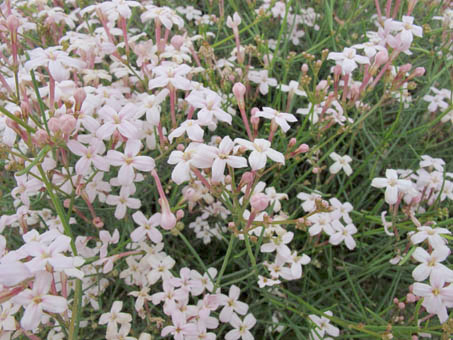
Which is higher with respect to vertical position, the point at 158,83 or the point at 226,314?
the point at 158,83

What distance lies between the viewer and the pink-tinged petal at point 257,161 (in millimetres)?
1062

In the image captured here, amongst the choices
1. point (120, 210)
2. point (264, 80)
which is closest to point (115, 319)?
point (120, 210)

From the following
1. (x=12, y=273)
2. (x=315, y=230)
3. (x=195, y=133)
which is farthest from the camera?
→ (x=315, y=230)

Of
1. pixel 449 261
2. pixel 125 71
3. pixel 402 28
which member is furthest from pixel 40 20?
pixel 449 261

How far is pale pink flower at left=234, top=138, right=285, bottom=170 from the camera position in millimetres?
1068

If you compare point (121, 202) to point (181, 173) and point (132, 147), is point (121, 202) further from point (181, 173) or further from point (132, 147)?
point (181, 173)

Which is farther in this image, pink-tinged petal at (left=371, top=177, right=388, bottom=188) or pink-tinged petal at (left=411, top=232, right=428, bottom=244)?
pink-tinged petal at (left=371, top=177, right=388, bottom=188)

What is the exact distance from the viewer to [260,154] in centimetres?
110

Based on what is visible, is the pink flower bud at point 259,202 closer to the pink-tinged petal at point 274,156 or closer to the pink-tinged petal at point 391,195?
the pink-tinged petal at point 274,156

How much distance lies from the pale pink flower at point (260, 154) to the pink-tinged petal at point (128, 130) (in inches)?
13.6

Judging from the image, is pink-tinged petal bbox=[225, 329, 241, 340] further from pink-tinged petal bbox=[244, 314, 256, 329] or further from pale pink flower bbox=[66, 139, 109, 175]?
pale pink flower bbox=[66, 139, 109, 175]

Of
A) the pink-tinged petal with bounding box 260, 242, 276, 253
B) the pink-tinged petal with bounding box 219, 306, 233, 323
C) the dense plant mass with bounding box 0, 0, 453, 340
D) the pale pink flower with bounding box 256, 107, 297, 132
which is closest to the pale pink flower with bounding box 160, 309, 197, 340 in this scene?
the dense plant mass with bounding box 0, 0, 453, 340

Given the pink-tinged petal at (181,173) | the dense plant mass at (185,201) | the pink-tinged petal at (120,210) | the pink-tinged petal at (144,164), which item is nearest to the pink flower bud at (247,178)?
the dense plant mass at (185,201)

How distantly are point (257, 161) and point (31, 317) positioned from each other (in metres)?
0.69
